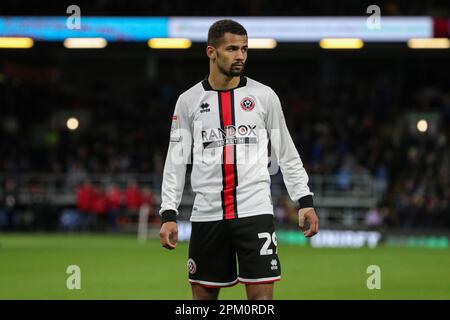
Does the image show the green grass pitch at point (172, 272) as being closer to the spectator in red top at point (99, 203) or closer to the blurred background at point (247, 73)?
the blurred background at point (247, 73)

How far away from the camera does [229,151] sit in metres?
7.05

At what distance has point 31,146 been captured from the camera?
3706 centimetres

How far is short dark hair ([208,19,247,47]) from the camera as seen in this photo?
7.06m

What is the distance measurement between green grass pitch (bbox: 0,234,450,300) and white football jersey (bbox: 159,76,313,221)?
5417mm

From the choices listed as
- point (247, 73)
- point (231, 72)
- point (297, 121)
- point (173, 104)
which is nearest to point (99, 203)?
point (173, 104)

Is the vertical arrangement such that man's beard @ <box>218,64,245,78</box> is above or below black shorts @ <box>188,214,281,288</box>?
above

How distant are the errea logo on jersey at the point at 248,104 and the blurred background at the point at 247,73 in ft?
55.1

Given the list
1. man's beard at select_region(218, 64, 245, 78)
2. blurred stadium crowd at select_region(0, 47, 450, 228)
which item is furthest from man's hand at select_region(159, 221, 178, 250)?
blurred stadium crowd at select_region(0, 47, 450, 228)

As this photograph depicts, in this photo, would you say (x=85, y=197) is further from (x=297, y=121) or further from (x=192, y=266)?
(x=192, y=266)

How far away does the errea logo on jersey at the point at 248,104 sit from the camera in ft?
23.4

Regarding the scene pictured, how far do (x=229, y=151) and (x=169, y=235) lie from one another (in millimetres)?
697

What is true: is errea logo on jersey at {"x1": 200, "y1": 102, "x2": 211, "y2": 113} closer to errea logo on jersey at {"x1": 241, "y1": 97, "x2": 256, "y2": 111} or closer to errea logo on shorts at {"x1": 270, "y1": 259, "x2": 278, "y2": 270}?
errea logo on jersey at {"x1": 241, "y1": 97, "x2": 256, "y2": 111}

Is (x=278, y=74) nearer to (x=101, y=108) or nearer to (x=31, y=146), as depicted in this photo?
(x=101, y=108)

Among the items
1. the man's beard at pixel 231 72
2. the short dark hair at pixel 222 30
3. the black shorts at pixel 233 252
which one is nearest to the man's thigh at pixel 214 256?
the black shorts at pixel 233 252
